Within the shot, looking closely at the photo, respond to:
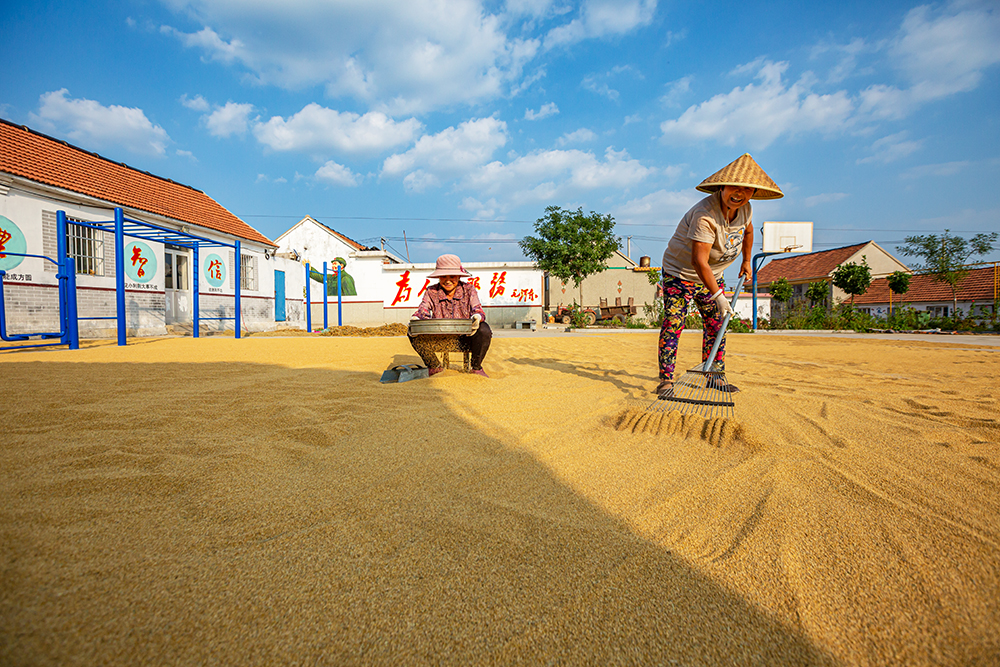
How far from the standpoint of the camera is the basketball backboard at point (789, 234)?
66.9 ft

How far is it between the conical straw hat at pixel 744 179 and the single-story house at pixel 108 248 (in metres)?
9.14

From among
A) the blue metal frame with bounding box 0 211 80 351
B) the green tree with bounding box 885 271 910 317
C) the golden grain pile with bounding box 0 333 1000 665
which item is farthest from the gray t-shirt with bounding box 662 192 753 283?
the green tree with bounding box 885 271 910 317

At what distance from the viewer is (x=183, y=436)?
2105mm

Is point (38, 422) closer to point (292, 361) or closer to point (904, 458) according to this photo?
point (292, 361)

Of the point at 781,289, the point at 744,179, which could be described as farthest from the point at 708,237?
the point at 781,289

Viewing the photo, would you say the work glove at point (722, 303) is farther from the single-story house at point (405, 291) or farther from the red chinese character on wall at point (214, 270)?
the single-story house at point (405, 291)

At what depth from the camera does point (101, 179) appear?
35.1 ft

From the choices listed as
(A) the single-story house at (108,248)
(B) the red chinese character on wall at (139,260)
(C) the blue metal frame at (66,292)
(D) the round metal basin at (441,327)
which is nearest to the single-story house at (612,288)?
(A) the single-story house at (108,248)

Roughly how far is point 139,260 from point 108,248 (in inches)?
26.5

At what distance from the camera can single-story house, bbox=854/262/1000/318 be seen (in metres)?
20.5

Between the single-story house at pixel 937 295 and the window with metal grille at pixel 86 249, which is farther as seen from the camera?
the single-story house at pixel 937 295

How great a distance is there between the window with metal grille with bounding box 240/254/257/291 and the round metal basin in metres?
13.0

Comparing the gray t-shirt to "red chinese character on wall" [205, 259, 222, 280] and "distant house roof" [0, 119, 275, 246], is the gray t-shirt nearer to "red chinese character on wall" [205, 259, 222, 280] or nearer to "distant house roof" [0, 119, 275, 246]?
"distant house roof" [0, 119, 275, 246]

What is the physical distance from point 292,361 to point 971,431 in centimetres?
573
